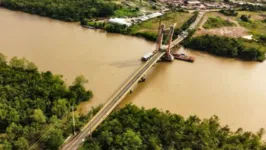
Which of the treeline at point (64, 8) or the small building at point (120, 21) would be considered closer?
the small building at point (120, 21)

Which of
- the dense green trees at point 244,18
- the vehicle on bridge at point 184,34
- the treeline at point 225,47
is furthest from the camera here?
the dense green trees at point 244,18

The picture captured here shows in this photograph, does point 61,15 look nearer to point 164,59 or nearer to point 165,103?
point 164,59

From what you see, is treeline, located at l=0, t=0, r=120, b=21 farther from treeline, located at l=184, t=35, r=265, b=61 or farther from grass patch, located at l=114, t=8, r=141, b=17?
treeline, located at l=184, t=35, r=265, b=61

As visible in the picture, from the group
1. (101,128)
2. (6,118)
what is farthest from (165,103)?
(6,118)

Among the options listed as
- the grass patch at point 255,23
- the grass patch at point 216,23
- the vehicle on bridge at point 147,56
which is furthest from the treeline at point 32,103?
the grass patch at point 255,23

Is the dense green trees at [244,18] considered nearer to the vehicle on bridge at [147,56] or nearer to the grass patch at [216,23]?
the grass patch at [216,23]
